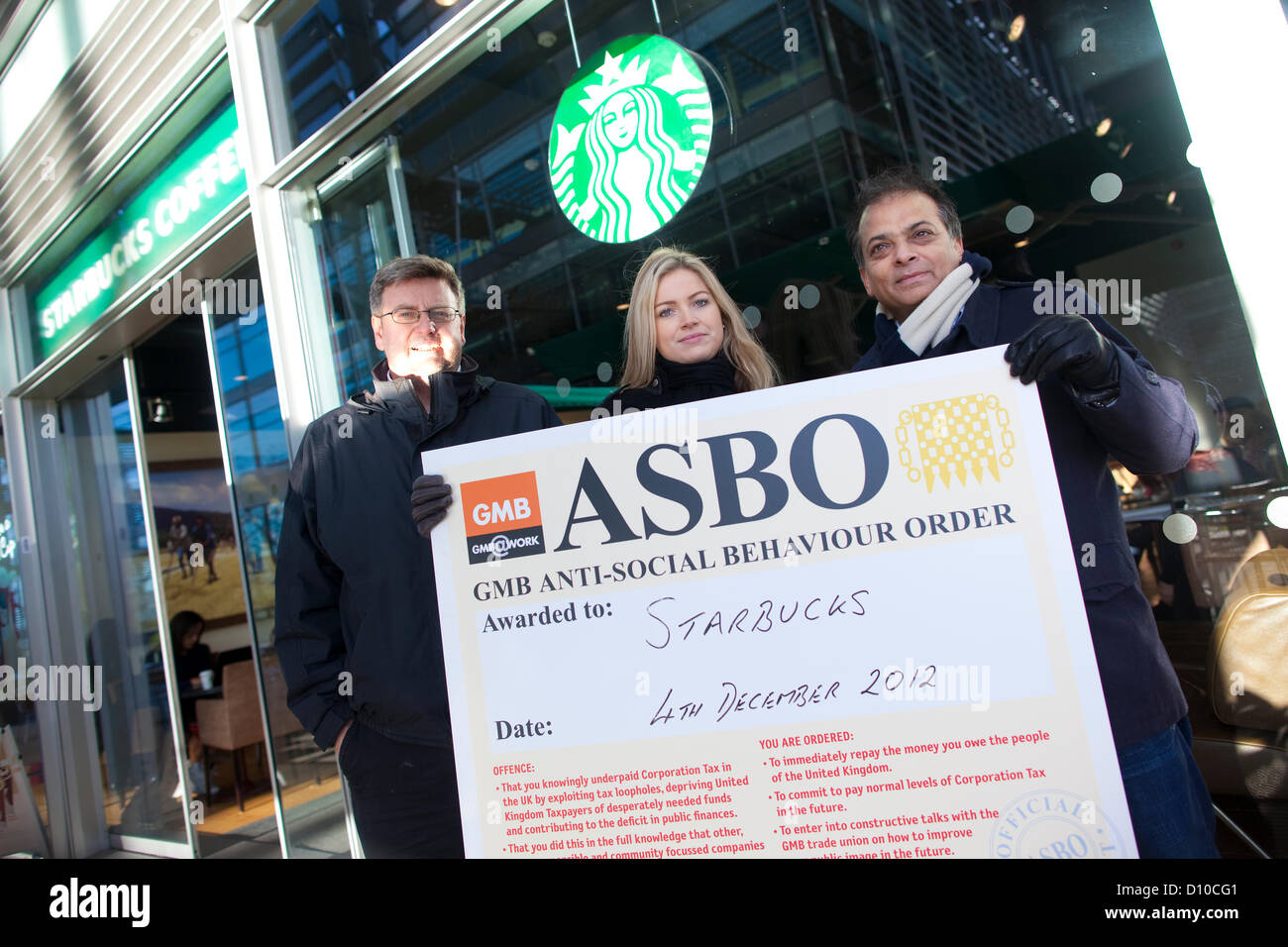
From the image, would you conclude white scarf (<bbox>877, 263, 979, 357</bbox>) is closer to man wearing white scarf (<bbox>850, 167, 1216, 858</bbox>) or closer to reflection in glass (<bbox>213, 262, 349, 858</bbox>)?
man wearing white scarf (<bbox>850, 167, 1216, 858</bbox>)

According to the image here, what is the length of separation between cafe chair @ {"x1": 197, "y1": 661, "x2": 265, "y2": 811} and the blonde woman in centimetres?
413

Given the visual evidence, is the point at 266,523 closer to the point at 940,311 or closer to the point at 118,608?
the point at 118,608

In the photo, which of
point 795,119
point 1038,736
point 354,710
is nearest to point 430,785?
point 354,710

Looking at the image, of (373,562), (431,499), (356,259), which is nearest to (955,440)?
(431,499)

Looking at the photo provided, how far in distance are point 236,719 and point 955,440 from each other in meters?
4.97

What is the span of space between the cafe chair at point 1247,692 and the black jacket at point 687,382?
106 cm

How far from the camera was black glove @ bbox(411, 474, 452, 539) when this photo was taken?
1.41 m

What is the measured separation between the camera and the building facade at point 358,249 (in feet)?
4.97

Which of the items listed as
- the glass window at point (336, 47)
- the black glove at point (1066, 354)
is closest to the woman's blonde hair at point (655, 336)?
the black glove at point (1066, 354)

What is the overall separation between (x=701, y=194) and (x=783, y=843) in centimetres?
166

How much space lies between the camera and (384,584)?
6.12 feet
